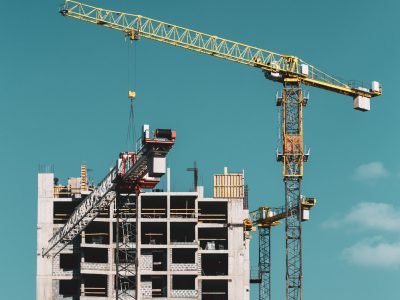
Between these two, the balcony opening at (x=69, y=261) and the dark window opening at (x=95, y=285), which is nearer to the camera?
the dark window opening at (x=95, y=285)

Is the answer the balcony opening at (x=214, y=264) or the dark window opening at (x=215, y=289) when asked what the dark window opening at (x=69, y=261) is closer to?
the balcony opening at (x=214, y=264)

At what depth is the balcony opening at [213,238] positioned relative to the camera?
190363 millimetres

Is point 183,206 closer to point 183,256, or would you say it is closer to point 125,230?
point 183,256

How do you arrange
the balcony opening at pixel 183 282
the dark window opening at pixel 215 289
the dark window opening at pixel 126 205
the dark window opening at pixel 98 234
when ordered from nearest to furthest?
the dark window opening at pixel 126 205, the balcony opening at pixel 183 282, the dark window opening at pixel 98 234, the dark window opening at pixel 215 289

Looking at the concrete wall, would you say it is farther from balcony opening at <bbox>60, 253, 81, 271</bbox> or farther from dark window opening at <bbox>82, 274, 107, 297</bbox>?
dark window opening at <bbox>82, 274, 107, 297</bbox>

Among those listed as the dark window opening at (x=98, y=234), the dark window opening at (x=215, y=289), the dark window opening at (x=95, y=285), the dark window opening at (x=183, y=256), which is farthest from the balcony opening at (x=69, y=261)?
the dark window opening at (x=215, y=289)

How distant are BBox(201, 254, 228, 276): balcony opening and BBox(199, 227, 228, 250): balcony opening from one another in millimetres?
1353

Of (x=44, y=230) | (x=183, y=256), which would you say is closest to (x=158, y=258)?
(x=183, y=256)

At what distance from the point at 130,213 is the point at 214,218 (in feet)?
45.7

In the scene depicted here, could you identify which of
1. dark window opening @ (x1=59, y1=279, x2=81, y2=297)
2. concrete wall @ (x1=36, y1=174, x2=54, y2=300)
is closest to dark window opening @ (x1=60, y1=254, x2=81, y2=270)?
dark window opening @ (x1=59, y1=279, x2=81, y2=297)

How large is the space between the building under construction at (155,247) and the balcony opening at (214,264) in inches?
5.5

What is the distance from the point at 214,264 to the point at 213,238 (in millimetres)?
4072

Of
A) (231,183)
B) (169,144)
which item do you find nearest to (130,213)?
(231,183)

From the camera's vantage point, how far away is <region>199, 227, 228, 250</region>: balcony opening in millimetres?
190363
